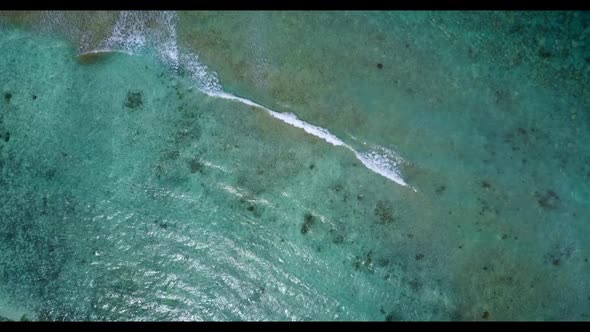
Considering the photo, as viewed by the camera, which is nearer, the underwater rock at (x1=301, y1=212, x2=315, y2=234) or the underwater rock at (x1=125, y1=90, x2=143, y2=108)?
the underwater rock at (x1=301, y1=212, x2=315, y2=234)

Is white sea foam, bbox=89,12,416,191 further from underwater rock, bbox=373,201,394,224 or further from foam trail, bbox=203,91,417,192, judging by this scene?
underwater rock, bbox=373,201,394,224

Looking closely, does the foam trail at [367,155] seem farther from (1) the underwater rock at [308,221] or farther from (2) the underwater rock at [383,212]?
(1) the underwater rock at [308,221]

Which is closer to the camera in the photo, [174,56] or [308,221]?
[308,221]

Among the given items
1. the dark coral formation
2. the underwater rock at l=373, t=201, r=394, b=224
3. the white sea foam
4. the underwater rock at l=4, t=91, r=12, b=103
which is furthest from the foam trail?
the underwater rock at l=4, t=91, r=12, b=103

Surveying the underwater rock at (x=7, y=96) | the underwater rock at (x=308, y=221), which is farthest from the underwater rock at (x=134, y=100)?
the underwater rock at (x=308, y=221)

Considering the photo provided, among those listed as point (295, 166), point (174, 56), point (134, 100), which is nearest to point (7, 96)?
point (134, 100)

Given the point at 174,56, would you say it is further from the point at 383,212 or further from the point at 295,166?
the point at 383,212
